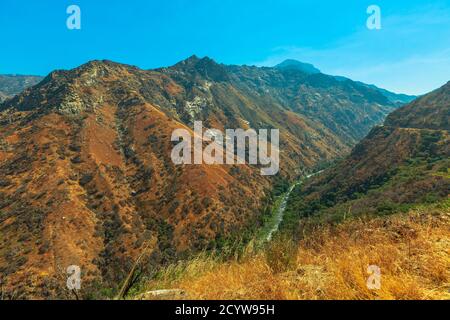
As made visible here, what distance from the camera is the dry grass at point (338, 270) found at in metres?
4.23

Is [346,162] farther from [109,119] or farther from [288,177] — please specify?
[109,119]

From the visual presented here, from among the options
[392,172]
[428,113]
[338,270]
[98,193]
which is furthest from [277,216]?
[338,270]

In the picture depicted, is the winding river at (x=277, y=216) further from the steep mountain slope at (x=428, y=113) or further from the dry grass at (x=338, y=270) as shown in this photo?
the dry grass at (x=338, y=270)

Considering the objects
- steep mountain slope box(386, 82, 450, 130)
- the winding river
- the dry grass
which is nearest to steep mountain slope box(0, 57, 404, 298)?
the winding river

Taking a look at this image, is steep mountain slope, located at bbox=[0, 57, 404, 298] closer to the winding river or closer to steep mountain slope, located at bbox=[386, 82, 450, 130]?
the winding river

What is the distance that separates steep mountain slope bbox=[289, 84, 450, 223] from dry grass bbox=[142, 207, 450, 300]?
5884cm

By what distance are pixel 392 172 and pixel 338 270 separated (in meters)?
106

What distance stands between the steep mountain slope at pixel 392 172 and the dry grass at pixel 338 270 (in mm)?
58839

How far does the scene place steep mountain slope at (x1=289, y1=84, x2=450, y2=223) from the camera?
7306cm

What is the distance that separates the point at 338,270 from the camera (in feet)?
15.1

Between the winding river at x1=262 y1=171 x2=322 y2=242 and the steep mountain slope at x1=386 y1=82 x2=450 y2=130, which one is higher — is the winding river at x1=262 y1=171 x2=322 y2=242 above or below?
below

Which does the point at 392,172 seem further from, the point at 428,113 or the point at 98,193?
the point at 98,193

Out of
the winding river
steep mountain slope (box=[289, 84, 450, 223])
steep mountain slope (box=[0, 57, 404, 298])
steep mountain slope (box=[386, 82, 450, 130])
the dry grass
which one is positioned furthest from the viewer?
steep mountain slope (box=[386, 82, 450, 130])

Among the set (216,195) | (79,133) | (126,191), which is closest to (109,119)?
(79,133)
